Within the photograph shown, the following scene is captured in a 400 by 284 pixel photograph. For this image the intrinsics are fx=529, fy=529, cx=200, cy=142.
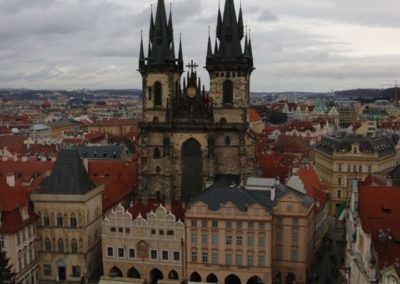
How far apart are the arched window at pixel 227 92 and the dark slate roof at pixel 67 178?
2704cm

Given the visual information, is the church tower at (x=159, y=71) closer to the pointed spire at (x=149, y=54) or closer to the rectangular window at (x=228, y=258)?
the pointed spire at (x=149, y=54)

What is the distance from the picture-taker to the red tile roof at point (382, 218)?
50188 millimetres

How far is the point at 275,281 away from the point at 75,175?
102 feet

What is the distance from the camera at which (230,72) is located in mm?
88375

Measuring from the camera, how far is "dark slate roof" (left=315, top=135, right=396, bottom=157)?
113125mm

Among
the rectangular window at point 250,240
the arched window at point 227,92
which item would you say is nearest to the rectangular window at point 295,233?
the rectangular window at point 250,240

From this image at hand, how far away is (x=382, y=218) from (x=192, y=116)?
134 feet

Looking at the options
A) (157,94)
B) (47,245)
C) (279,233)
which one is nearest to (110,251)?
(47,245)

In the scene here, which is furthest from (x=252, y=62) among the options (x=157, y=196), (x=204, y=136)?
(x=157, y=196)

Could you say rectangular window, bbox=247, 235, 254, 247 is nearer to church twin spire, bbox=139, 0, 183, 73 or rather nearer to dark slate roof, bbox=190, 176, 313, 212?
dark slate roof, bbox=190, 176, 313, 212

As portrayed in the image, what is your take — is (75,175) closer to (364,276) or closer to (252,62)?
(252,62)

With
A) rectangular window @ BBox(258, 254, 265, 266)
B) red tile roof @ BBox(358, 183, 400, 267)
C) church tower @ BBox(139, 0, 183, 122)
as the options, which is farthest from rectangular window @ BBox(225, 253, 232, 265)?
church tower @ BBox(139, 0, 183, 122)

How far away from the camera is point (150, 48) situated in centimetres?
9200

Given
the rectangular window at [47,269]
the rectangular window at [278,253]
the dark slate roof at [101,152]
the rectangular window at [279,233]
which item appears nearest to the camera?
the rectangular window at [279,233]
